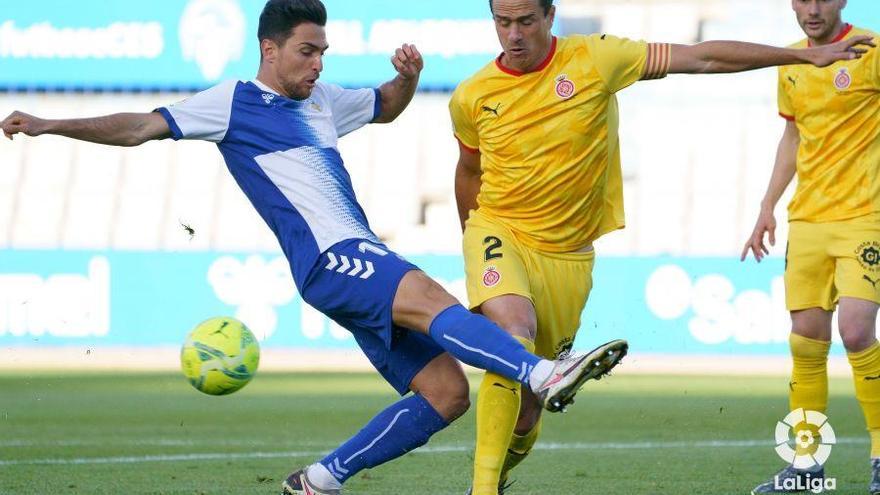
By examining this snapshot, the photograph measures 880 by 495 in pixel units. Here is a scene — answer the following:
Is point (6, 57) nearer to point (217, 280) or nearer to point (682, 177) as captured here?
point (217, 280)

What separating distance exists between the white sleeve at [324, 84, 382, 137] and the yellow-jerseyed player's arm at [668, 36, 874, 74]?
1336 mm

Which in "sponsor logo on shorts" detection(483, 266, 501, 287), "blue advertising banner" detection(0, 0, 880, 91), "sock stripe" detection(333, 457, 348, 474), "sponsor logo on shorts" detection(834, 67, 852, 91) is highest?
"blue advertising banner" detection(0, 0, 880, 91)

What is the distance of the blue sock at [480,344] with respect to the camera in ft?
17.6

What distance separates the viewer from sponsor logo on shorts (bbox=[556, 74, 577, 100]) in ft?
A: 20.3

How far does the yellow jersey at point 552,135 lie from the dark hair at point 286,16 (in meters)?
0.83

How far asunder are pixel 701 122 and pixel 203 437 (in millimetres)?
16924

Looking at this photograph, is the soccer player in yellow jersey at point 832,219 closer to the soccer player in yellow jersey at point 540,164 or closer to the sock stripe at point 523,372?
the soccer player in yellow jersey at point 540,164

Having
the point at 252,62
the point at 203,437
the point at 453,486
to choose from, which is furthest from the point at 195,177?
the point at 453,486

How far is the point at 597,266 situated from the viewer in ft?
66.9

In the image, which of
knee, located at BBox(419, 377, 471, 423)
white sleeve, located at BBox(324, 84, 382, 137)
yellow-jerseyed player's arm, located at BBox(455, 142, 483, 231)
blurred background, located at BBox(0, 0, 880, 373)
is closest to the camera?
knee, located at BBox(419, 377, 471, 423)

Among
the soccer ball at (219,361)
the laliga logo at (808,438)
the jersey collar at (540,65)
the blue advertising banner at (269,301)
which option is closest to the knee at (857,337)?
the laliga logo at (808,438)

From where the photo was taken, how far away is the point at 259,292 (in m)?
21.2

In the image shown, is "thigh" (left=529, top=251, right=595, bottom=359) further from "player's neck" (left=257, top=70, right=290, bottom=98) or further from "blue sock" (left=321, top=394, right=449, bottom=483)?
"player's neck" (left=257, top=70, right=290, bottom=98)

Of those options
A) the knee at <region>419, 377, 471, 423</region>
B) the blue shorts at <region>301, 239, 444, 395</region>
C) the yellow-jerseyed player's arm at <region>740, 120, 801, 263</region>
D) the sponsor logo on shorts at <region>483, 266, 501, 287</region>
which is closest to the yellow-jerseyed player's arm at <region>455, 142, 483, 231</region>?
the sponsor logo on shorts at <region>483, 266, 501, 287</region>
